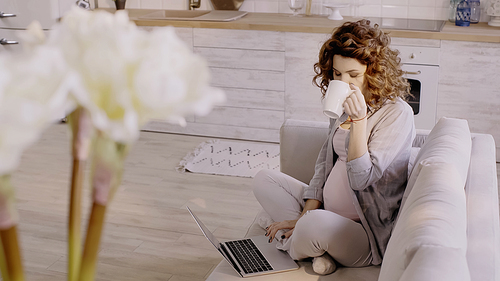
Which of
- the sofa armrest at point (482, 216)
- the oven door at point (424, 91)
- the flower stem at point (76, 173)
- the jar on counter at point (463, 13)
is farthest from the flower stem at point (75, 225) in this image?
the jar on counter at point (463, 13)

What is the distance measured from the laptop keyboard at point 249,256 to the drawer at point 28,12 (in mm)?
3214

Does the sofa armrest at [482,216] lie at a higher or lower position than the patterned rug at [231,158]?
higher

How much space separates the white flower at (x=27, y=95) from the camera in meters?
0.33

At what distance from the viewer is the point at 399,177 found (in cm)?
184

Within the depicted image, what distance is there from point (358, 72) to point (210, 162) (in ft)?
6.42

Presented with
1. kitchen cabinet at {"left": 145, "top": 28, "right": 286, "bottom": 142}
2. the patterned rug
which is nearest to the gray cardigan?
the patterned rug

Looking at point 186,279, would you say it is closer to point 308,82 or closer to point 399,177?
point 399,177

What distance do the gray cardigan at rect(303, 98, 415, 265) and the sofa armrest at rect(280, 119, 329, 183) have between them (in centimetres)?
48

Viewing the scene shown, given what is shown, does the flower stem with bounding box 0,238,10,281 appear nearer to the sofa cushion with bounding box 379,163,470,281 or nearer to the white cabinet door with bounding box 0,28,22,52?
the sofa cushion with bounding box 379,163,470,281

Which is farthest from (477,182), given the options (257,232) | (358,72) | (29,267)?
(29,267)

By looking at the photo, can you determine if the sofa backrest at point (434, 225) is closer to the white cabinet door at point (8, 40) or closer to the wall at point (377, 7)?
the wall at point (377, 7)

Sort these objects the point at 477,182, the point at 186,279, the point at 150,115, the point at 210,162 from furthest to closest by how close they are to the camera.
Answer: the point at 210,162 < the point at 186,279 < the point at 477,182 < the point at 150,115

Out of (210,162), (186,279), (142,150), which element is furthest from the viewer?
(142,150)

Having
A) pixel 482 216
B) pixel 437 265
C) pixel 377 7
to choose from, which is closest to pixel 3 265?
pixel 437 265
